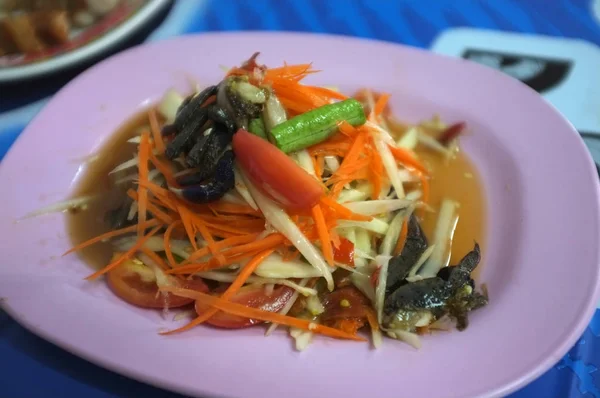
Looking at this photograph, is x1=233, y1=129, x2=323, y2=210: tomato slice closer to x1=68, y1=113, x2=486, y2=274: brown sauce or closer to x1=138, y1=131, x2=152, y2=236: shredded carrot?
x1=138, y1=131, x2=152, y2=236: shredded carrot

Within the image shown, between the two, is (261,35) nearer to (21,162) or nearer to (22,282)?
(21,162)

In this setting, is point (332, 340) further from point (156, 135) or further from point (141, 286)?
point (156, 135)

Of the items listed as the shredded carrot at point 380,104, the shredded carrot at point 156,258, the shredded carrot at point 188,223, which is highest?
the shredded carrot at point 380,104

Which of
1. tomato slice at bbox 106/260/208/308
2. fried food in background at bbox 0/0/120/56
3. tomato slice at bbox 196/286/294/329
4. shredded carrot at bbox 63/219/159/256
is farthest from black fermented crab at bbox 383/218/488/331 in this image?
fried food in background at bbox 0/0/120/56

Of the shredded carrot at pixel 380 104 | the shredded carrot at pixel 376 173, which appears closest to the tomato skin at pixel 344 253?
the shredded carrot at pixel 376 173

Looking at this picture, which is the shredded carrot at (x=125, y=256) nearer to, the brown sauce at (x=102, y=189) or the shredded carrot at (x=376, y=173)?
the brown sauce at (x=102, y=189)

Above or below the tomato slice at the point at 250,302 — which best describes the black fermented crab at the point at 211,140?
above

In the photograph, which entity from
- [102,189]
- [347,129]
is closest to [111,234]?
[102,189]

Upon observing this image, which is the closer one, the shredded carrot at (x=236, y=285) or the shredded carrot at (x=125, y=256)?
the shredded carrot at (x=236, y=285)
